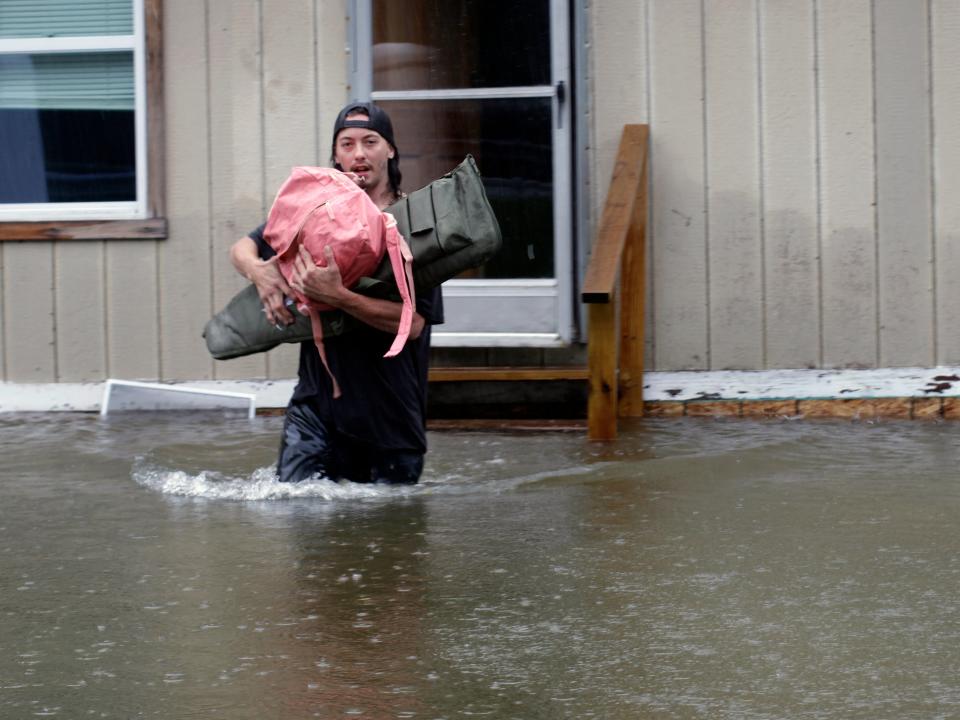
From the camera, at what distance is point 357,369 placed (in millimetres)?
5168

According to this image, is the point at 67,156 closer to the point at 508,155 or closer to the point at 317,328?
the point at 508,155

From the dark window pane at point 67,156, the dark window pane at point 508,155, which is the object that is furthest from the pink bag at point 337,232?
the dark window pane at point 67,156

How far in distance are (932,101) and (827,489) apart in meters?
2.83

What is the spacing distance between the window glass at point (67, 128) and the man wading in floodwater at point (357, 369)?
3.17 m

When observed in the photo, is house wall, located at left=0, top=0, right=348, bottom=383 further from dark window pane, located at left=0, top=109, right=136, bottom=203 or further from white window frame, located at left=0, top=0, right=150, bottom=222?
dark window pane, located at left=0, top=109, right=136, bottom=203

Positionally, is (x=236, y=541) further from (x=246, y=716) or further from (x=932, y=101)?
(x=932, y=101)

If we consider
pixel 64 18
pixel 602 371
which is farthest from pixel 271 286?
pixel 64 18

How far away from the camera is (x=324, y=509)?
16.8 feet

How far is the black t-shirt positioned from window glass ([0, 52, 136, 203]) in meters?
3.17

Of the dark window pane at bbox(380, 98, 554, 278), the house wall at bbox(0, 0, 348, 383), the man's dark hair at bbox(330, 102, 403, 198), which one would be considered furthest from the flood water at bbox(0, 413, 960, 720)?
the house wall at bbox(0, 0, 348, 383)

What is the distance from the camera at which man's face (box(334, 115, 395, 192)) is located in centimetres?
513

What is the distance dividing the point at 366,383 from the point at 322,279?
510 millimetres

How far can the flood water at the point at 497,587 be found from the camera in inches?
123

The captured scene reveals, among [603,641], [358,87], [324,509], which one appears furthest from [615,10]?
[603,641]
